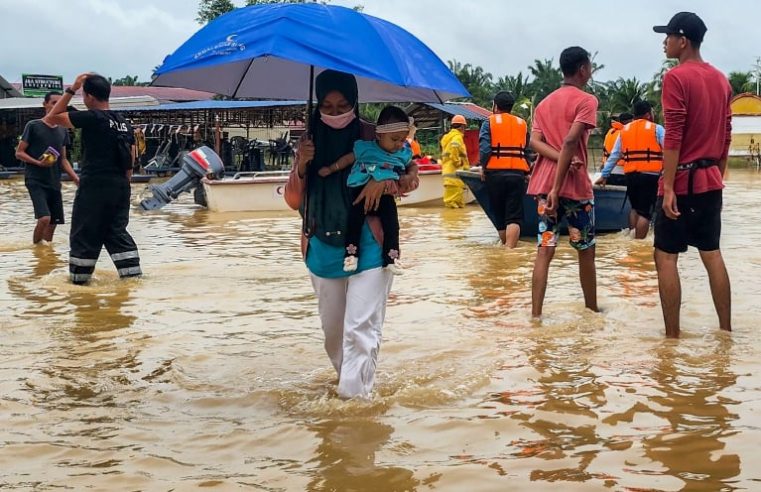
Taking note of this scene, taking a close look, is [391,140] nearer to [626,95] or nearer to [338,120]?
[338,120]

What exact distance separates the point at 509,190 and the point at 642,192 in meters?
1.58

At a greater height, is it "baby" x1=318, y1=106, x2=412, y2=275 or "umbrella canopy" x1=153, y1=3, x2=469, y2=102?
"umbrella canopy" x1=153, y1=3, x2=469, y2=102

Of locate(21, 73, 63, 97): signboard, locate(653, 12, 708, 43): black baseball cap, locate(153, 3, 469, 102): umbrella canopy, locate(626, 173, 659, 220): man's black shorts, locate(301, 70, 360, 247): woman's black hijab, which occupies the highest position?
locate(21, 73, 63, 97): signboard

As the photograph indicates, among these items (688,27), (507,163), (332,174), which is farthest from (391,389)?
(507,163)

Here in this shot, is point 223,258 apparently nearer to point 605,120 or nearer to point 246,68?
point 246,68

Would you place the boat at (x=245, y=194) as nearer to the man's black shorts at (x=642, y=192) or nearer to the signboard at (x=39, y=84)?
the man's black shorts at (x=642, y=192)

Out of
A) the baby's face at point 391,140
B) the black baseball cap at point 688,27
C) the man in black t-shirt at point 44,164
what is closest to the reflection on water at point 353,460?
the baby's face at point 391,140

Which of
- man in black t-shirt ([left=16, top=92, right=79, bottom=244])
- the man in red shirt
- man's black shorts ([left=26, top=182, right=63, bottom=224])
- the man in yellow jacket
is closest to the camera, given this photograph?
the man in red shirt

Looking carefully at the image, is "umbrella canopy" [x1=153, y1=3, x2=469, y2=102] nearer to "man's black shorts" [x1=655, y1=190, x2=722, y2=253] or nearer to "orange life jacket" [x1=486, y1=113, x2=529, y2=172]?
"man's black shorts" [x1=655, y1=190, x2=722, y2=253]

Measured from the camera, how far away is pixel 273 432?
3.92m

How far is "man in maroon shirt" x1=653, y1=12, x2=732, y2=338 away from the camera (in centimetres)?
518

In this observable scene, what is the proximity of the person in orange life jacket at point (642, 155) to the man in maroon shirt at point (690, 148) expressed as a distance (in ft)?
16.3

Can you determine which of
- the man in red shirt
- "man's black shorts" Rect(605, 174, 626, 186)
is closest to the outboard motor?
"man's black shorts" Rect(605, 174, 626, 186)

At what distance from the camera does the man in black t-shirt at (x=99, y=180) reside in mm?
7148
